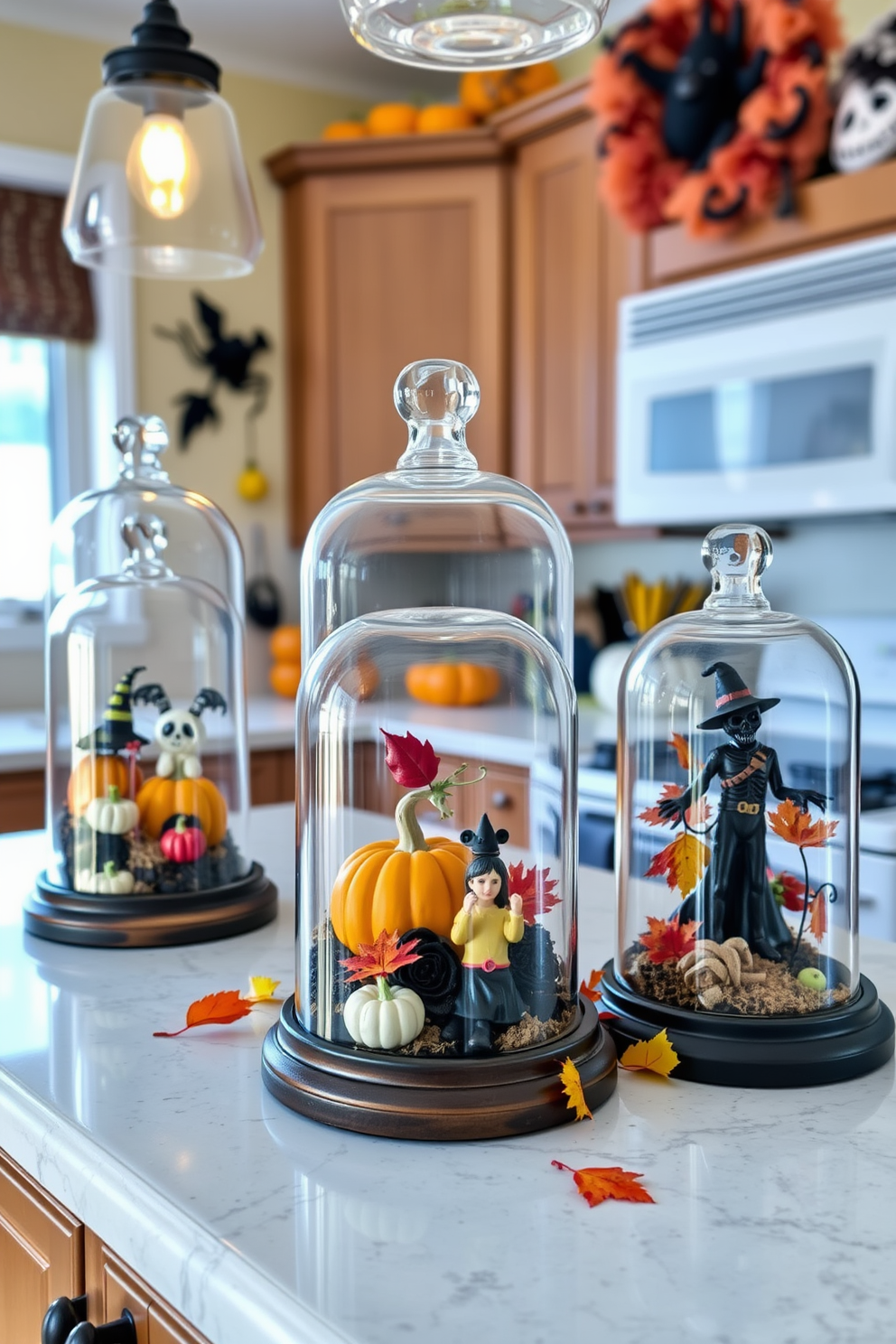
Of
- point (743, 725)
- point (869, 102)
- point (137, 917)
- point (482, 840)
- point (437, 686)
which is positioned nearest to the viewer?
point (482, 840)

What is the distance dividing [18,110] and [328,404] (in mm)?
1141

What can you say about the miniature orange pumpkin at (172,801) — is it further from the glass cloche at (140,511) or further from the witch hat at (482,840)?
the witch hat at (482,840)

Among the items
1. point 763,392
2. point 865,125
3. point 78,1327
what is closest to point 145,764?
point 78,1327

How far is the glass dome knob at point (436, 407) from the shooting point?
94cm

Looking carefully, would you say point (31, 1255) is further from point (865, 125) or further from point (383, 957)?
point (865, 125)

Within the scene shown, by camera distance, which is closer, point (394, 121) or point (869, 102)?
point (869, 102)

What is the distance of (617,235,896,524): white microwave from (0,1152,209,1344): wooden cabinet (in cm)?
198

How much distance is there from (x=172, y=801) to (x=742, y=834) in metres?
0.59

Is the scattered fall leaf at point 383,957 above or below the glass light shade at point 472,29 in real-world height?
below

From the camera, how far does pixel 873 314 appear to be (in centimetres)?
237

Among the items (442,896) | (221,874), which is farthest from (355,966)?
(221,874)

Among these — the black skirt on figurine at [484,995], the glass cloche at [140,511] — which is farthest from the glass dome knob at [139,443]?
the black skirt on figurine at [484,995]

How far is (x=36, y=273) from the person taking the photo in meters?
3.47

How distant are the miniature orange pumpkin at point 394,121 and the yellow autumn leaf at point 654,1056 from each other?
3192mm
